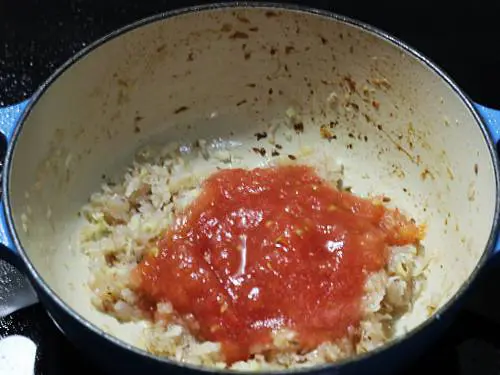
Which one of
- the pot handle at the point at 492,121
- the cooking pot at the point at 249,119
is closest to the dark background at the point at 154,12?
the cooking pot at the point at 249,119

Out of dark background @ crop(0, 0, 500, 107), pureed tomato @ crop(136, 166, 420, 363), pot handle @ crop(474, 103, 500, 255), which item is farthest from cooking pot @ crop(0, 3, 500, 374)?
dark background @ crop(0, 0, 500, 107)

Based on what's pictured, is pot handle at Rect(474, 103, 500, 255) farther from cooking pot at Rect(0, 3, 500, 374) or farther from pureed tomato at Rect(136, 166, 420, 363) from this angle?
pureed tomato at Rect(136, 166, 420, 363)

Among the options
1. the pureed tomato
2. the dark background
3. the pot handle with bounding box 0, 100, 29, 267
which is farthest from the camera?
the dark background

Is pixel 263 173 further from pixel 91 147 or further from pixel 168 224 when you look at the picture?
pixel 91 147

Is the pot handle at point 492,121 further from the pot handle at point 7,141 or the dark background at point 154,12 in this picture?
the pot handle at point 7,141

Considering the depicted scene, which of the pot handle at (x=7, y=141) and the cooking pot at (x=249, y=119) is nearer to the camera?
the pot handle at (x=7, y=141)

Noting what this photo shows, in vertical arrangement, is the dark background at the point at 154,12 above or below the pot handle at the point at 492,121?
below
